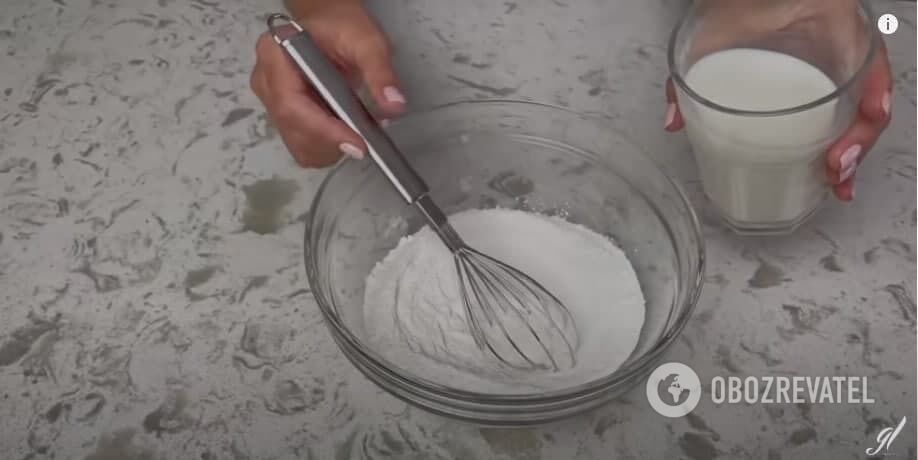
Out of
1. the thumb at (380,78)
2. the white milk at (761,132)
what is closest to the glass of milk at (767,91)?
the white milk at (761,132)

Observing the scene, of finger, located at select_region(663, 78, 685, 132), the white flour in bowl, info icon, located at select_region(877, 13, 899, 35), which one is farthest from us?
info icon, located at select_region(877, 13, 899, 35)

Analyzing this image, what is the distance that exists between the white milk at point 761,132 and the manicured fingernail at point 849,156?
0.02m

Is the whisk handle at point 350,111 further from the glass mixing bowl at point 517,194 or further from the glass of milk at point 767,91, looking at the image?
the glass of milk at point 767,91

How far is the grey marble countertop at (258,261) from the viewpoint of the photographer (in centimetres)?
68

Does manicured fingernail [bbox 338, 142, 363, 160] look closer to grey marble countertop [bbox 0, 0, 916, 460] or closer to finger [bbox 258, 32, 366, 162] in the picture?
finger [bbox 258, 32, 366, 162]

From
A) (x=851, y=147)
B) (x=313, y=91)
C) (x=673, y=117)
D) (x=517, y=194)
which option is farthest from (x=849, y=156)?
(x=313, y=91)

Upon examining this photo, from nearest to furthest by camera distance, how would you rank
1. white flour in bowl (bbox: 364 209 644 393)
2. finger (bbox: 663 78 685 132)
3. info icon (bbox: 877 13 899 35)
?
white flour in bowl (bbox: 364 209 644 393) < finger (bbox: 663 78 685 132) < info icon (bbox: 877 13 899 35)

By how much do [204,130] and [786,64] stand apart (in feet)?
1.65

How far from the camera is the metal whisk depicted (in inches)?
26.5

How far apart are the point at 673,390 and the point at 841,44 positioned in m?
0.28

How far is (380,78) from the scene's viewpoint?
77 centimetres

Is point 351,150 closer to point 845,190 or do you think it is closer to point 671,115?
point 671,115

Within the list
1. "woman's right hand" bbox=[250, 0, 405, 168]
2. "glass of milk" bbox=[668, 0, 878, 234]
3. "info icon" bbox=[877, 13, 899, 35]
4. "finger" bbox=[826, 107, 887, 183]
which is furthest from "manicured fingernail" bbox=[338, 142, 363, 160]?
"info icon" bbox=[877, 13, 899, 35]

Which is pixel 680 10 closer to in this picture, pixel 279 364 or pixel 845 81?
pixel 845 81
